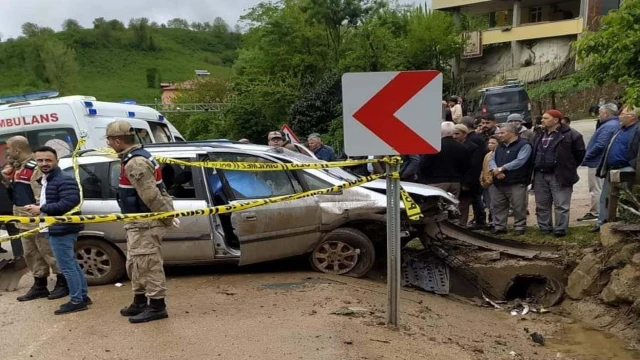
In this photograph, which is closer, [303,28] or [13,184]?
[13,184]

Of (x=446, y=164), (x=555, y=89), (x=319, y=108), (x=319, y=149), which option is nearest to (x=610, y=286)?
(x=446, y=164)

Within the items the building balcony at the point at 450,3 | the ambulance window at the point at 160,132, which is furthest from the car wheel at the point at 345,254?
the building balcony at the point at 450,3

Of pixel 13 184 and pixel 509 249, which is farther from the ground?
pixel 13 184

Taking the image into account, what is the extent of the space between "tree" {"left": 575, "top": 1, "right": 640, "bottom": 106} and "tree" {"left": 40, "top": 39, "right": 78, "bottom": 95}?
7303 cm

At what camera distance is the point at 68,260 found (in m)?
5.00

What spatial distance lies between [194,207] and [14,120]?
4.72m

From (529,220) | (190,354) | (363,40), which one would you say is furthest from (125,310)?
(363,40)

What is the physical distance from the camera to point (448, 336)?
479 cm

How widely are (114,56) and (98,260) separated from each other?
114 m

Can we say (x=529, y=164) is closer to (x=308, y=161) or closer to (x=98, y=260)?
(x=308, y=161)

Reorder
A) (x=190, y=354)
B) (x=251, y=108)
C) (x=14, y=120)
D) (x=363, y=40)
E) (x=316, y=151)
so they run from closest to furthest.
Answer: (x=190, y=354)
(x=14, y=120)
(x=316, y=151)
(x=363, y=40)
(x=251, y=108)

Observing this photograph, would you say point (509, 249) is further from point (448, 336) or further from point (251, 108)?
point (251, 108)

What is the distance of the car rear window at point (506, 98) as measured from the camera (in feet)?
67.2

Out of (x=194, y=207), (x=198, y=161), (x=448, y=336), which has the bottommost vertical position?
(x=448, y=336)
